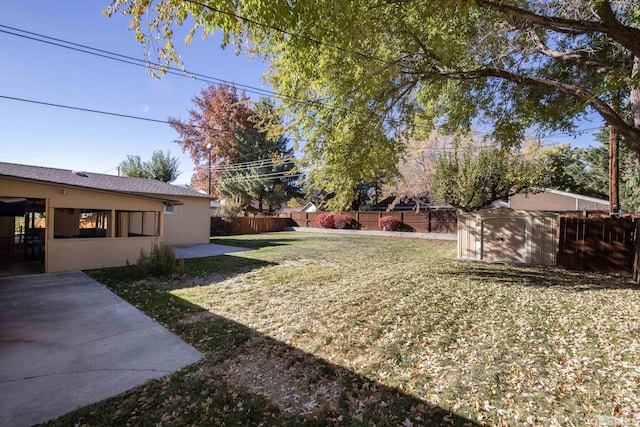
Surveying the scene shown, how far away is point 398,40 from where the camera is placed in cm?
665

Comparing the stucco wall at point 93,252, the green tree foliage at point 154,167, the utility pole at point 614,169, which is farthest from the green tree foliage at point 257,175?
the utility pole at point 614,169

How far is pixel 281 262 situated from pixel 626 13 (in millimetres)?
10095

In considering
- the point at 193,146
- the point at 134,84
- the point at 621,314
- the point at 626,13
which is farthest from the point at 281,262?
the point at 193,146

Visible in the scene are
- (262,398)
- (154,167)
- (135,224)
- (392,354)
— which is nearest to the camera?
(262,398)

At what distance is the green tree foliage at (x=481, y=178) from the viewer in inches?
537

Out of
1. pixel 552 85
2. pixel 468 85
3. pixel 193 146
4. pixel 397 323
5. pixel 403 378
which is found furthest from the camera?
pixel 193 146

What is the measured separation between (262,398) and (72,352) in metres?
2.66

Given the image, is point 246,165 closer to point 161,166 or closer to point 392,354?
A: point 161,166

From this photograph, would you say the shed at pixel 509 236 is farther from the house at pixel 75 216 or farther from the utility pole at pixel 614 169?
the house at pixel 75 216

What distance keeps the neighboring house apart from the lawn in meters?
19.6

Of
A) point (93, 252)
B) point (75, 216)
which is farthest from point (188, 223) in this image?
point (93, 252)

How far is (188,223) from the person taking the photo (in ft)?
52.6

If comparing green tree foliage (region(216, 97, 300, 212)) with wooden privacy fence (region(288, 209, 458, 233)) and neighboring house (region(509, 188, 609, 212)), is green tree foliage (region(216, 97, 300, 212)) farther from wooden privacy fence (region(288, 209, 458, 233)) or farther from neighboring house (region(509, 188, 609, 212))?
neighboring house (region(509, 188, 609, 212))

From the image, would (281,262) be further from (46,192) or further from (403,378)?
(403,378)
